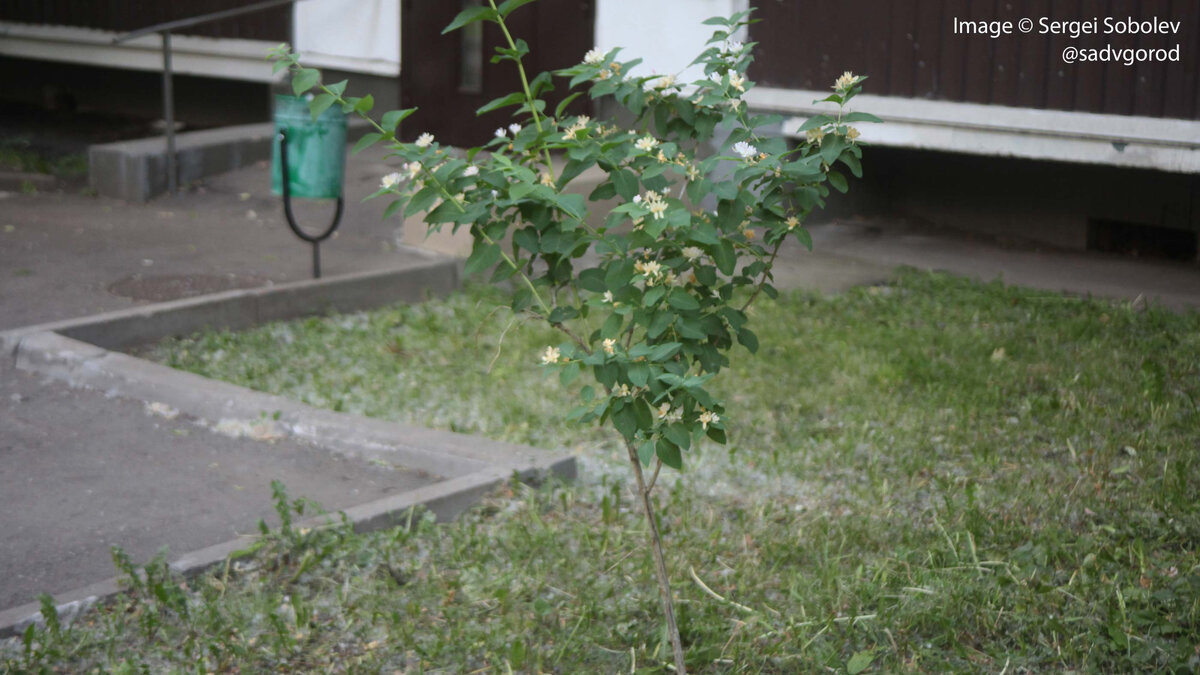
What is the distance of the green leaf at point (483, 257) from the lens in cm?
326

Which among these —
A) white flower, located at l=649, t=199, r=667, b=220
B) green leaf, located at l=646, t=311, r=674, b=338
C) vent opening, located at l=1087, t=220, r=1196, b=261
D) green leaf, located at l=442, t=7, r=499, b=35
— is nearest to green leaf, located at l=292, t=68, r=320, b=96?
green leaf, located at l=442, t=7, r=499, b=35

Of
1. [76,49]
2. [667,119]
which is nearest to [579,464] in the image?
[667,119]

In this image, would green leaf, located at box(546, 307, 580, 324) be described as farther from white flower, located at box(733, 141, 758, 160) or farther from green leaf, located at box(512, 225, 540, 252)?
white flower, located at box(733, 141, 758, 160)

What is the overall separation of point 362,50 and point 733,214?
9.91m

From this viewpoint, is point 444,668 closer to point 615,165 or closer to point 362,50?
point 615,165

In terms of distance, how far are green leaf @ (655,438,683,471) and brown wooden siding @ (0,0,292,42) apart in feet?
36.2

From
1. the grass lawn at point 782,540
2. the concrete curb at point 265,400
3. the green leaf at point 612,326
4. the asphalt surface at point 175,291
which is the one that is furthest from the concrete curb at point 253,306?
the green leaf at point 612,326

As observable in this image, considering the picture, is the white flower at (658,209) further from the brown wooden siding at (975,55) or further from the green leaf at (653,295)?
the brown wooden siding at (975,55)

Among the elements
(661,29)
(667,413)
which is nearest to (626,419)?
(667,413)

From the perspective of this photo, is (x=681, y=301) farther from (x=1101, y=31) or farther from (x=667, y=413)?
(x=1101, y=31)

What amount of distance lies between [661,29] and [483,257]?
7133mm

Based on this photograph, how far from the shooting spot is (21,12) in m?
16.0

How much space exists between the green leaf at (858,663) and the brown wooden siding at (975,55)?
5915mm

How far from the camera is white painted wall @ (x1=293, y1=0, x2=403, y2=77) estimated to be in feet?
40.0
